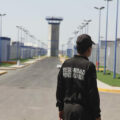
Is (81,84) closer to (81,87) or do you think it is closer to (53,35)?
(81,87)

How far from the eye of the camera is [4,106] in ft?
38.1

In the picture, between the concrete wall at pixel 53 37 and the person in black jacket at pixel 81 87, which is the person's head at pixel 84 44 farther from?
the concrete wall at pixel 53 37

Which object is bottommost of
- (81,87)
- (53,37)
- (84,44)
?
(81,87)

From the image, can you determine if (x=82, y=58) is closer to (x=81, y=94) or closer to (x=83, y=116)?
(x=81, y=94)

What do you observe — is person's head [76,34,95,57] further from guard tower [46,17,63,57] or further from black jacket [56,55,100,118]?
guard tower [46,17,63,57]

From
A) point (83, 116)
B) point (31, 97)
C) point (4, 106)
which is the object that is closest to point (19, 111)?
point (4, 106)

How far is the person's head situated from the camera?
366 cm

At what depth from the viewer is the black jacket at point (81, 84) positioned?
11.8 feet

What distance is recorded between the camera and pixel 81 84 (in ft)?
12.0

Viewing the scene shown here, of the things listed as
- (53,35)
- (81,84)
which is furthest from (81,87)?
(53,35)

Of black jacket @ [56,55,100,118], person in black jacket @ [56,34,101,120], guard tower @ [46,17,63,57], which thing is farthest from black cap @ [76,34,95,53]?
guard tower @ [46,17,63,57]

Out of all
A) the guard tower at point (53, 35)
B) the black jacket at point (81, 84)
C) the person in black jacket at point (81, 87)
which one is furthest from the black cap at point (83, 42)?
the guard tower at point (53, 35)

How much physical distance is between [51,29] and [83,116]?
125314 millimetres

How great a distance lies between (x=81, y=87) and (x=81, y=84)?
0.04 meters
